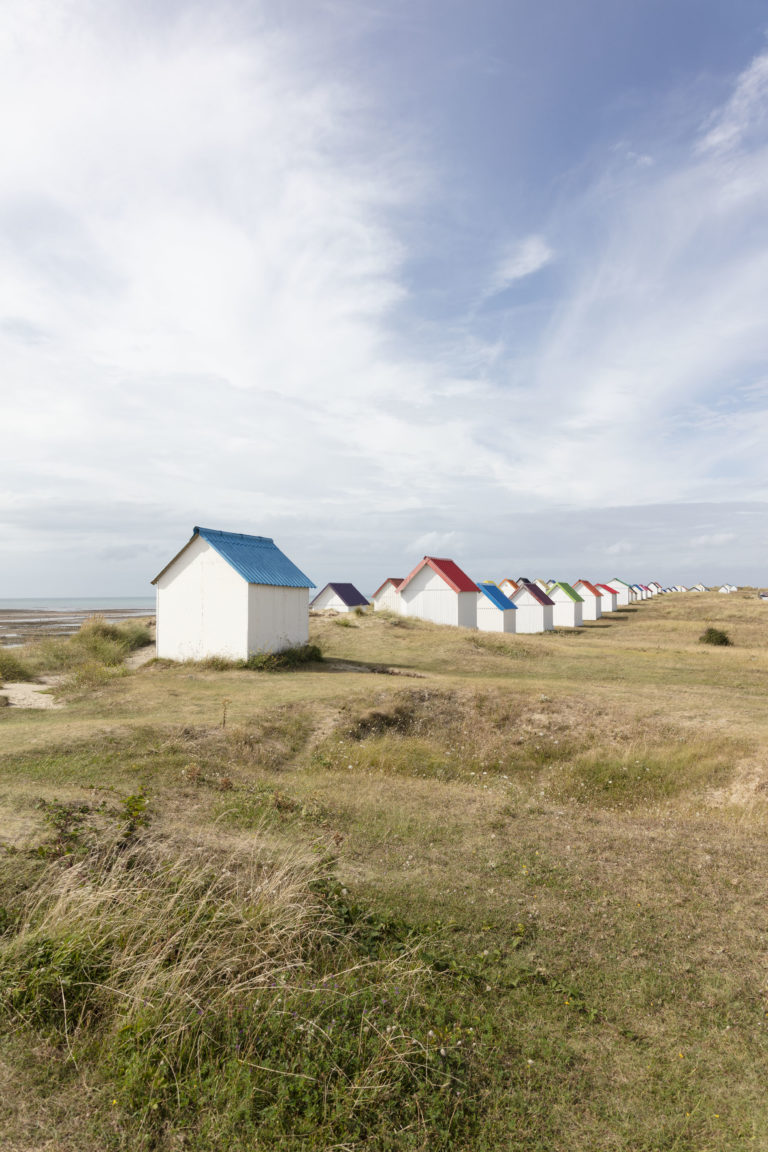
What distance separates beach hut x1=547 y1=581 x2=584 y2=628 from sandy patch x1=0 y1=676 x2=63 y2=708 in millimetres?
50932

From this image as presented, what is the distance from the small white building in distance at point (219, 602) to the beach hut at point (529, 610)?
105 feet

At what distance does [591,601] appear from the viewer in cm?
7838

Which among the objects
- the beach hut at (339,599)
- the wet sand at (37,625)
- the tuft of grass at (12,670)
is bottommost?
the tuft of grass at (12,670)

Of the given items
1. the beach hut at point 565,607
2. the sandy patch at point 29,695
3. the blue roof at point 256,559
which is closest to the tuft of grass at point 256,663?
the blue roof at point 256,559

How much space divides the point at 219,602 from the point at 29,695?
7660 millimetres

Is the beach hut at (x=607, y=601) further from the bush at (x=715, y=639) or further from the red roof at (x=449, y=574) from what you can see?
the red roof at (x=449, y=574)

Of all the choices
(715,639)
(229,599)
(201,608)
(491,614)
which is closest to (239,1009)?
Result: (229,599)

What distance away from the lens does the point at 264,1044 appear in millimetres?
5109

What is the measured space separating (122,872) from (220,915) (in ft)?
4.40

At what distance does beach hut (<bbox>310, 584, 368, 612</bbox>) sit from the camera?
54469 mm

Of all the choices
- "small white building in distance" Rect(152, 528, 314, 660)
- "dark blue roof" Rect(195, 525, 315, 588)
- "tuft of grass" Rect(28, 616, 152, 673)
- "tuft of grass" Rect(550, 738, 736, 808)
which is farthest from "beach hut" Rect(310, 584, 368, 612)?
"tuft of grass" Rect(550, 738, 736, 808)

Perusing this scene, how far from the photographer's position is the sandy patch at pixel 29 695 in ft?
63.1

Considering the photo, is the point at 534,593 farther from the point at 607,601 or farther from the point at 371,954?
the point at 371,954

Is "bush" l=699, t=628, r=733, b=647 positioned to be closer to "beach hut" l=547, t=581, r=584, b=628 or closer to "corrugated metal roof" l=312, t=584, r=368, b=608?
"beach hut" l=547, t=581, r=584, b=628
